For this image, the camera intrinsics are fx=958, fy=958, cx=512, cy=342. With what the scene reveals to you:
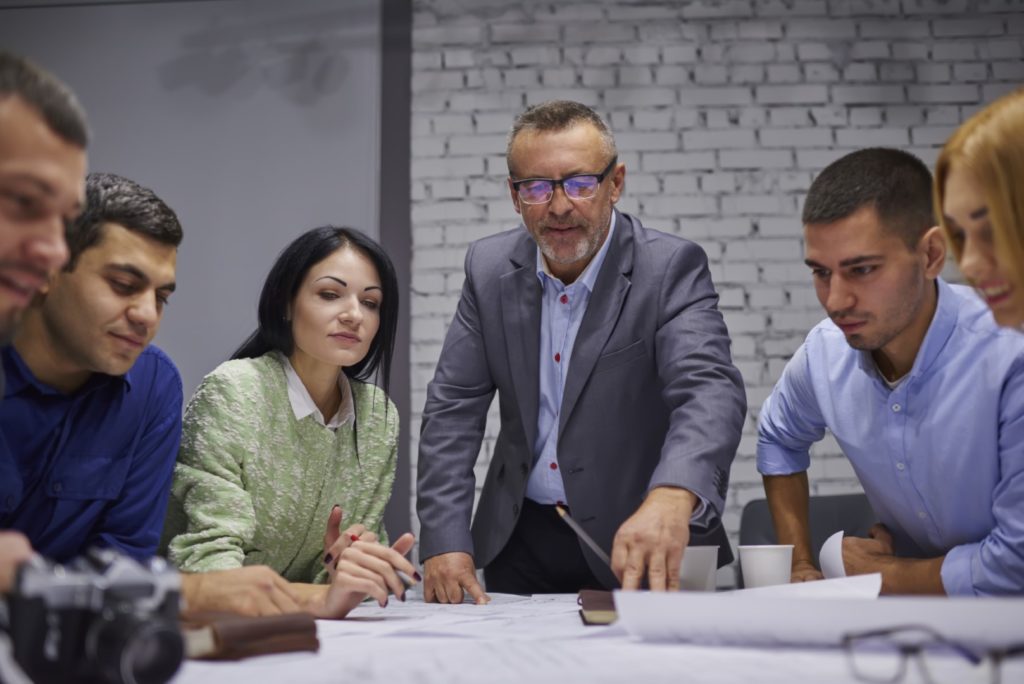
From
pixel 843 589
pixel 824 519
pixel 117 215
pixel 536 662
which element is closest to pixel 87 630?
pixel 536 662

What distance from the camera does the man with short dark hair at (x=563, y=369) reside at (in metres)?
2.22

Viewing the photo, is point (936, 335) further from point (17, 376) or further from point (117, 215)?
point (17, 376)

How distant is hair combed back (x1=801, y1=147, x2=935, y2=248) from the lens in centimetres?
187

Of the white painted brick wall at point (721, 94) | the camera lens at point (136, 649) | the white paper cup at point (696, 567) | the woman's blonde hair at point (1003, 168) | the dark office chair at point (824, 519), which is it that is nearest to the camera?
the camera lens at point (136, 649)

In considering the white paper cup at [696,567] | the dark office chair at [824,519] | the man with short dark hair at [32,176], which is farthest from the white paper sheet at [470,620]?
the dark office chair at [824,519]

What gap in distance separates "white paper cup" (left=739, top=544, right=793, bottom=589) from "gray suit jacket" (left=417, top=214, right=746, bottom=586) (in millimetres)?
461

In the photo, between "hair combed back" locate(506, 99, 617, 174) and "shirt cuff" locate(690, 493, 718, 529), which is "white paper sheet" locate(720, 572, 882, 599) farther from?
"hair combed back" locate(506, 99, 617, 174)

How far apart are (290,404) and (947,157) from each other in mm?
1423

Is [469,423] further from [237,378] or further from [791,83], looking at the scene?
[791,83]

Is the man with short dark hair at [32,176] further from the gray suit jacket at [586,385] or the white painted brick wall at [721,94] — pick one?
the white painted brick wall at [721,94]

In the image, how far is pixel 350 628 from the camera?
1372 mm

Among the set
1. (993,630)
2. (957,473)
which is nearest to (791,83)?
(957,473)

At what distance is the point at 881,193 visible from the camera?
6.15 ft

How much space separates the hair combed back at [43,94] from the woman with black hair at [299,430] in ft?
3.07
